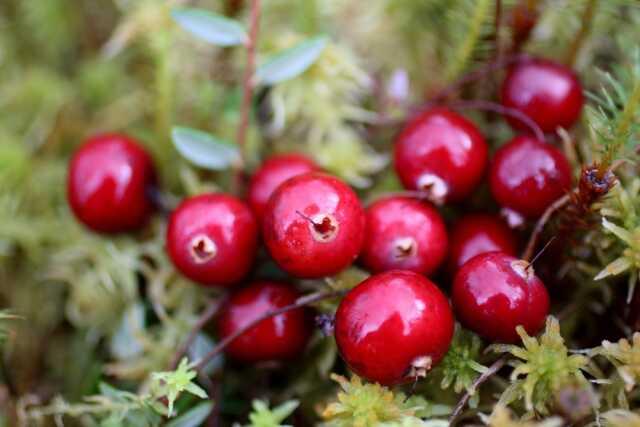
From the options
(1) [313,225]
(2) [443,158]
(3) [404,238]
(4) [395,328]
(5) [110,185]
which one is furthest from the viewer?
(5) [110,185]

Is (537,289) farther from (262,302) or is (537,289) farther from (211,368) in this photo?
(211,368)

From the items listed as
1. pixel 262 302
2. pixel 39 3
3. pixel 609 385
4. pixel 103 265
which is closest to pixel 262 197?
pixel 262 302

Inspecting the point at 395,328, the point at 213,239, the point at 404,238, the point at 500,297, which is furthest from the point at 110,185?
the point at 500,297

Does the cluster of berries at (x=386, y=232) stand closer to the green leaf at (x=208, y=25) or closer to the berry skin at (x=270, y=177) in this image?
the berry skin at (x=270, y=177)

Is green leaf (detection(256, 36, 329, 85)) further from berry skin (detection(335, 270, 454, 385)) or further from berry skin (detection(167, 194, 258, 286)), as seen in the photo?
berry skin (detection(335, 270, 454, 385))

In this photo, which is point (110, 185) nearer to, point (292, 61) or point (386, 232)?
point (292, 61)

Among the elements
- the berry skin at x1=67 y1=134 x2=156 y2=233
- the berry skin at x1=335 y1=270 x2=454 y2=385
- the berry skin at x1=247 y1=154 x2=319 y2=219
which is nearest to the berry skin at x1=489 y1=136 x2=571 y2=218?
the berry skin at x1=335 y1=270 x2=454 y2=385

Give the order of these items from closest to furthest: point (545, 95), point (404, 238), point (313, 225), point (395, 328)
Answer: point (395, 328) < point (313, 225) < point (404, 238) < point (545, 95)
